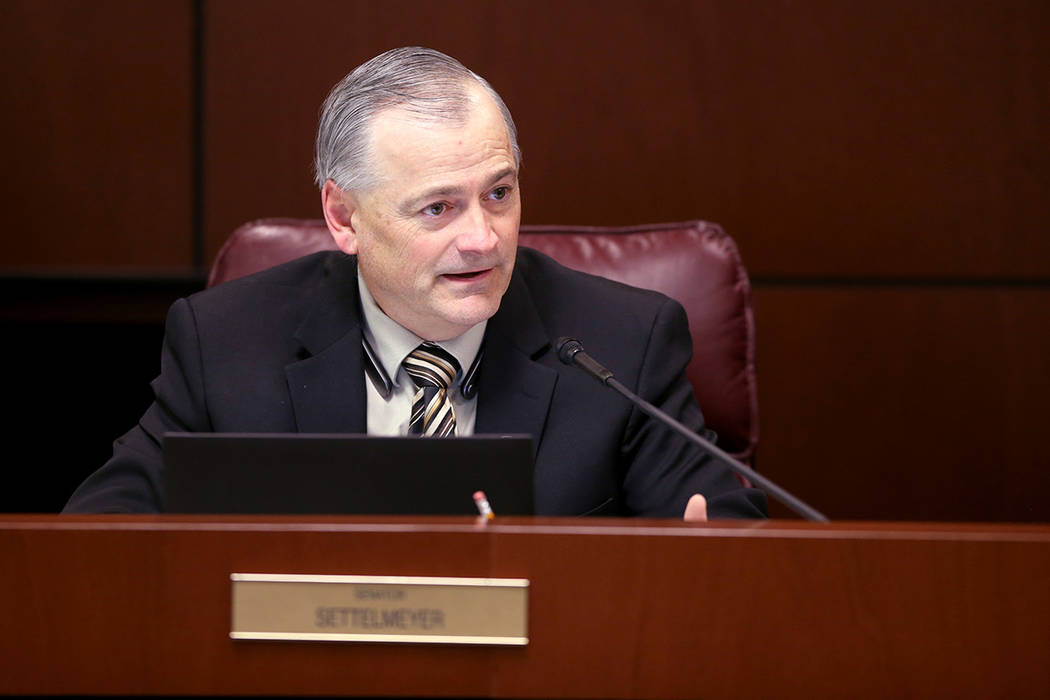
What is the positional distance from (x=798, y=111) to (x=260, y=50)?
124 centimetres

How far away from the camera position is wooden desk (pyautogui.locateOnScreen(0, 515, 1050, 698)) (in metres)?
0.79

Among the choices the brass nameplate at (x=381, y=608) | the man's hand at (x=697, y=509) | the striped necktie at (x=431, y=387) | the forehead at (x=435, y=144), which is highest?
the forehead at (x=435, y=144)

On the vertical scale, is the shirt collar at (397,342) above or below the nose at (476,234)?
below

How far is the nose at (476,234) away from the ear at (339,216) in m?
0.21

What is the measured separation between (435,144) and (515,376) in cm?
36

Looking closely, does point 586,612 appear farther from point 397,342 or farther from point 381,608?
point 397,342

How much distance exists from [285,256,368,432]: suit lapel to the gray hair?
0.20 m

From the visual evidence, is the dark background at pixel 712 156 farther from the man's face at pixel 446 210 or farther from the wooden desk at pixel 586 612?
the wooden desk at pixel 586 612

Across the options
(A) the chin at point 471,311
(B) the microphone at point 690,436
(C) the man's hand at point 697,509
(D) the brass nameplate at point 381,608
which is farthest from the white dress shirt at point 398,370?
(D) the brass nameplate at point 381,608

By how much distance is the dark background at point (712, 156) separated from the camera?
2.50 metres

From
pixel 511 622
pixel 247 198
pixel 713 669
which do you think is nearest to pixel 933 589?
pixel 713 669

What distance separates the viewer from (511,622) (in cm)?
80

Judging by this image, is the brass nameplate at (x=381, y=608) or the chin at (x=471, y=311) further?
the chin at (x=471, y=311)

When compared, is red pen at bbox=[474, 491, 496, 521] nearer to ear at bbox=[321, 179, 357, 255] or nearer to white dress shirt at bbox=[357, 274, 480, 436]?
white dress shirt at bbox=[357, 274, 480, 436]
